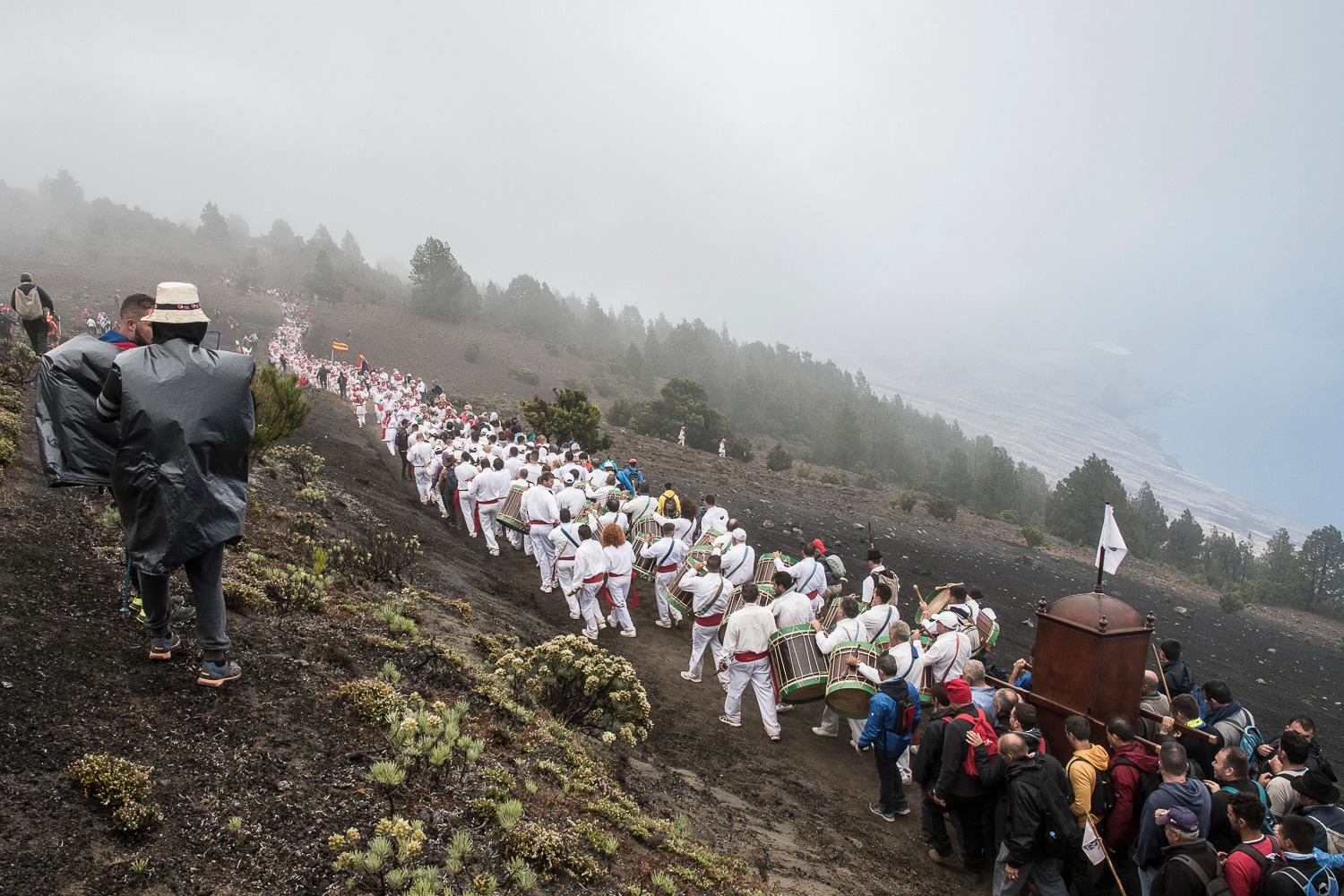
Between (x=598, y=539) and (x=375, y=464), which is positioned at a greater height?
(x=598, y=539)

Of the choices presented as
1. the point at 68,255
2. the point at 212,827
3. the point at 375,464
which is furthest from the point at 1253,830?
the point at 68,255

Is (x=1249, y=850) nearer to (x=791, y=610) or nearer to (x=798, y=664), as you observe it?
(x=798, y=664)

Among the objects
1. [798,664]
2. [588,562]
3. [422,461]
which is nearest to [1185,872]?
[798,664]

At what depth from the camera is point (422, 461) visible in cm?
1770

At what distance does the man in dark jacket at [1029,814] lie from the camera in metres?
5.33

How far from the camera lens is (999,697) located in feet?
20.5

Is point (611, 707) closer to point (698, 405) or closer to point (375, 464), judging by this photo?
point (375, 464)

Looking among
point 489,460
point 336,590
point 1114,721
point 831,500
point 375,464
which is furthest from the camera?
point 831,500

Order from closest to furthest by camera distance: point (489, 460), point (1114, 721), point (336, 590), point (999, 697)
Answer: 1. point (1114, 721)
2. point (999, 697)
3. point (336, 590)
4. point (489, 460)

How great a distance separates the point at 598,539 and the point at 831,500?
25.8m

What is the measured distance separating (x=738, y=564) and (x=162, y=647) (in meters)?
7.91

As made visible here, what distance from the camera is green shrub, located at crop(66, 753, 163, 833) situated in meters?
3.38

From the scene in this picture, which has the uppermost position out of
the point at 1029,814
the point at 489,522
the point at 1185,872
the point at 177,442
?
the point at 177,442

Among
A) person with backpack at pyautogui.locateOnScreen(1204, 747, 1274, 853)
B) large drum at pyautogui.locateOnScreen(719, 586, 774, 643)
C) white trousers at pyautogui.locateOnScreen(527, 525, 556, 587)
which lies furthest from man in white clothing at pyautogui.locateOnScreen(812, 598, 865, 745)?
white trousers at pyautogui.locateOnScreen(527, 525, 556, 587)
